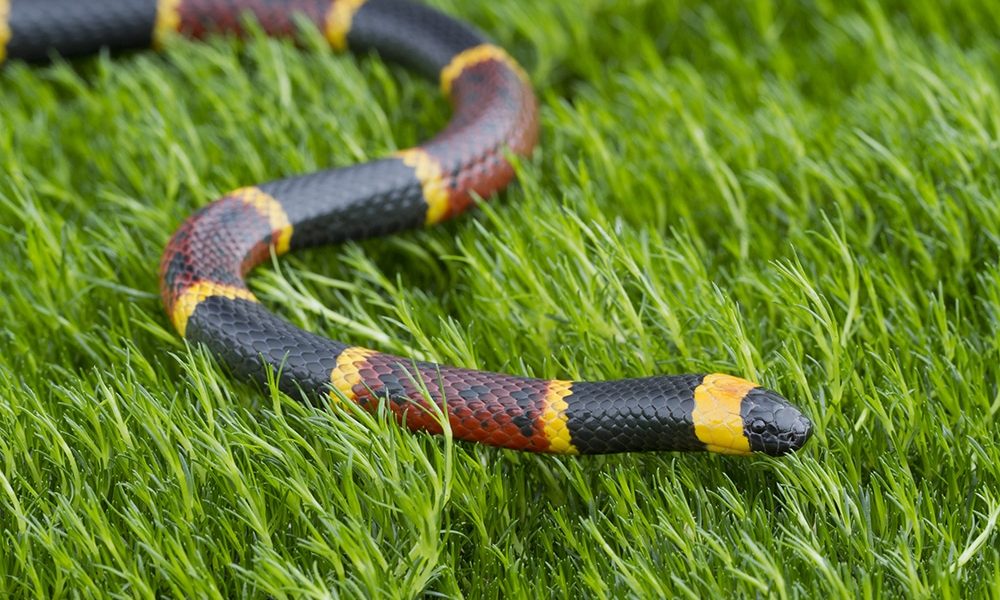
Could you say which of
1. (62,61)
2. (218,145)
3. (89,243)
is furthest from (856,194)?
(62,61)

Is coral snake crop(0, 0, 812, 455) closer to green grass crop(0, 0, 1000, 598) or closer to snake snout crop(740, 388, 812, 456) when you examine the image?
snake snout crop(740, 388, 812, 456)

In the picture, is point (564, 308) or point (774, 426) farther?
point (564, 308)

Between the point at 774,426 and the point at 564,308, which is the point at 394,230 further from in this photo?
the point at 774,426

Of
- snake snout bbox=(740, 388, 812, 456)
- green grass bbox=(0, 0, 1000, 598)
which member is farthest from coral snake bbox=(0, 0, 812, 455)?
green grass bbox=(0, 0, 1000, 598)

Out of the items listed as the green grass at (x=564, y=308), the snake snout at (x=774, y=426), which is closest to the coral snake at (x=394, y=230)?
the snake snout at (x=774, y=426)

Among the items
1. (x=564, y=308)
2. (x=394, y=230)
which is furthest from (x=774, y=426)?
(x=394, y=230)

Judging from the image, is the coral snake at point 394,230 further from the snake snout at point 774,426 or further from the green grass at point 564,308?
the green grass at point 564,308
